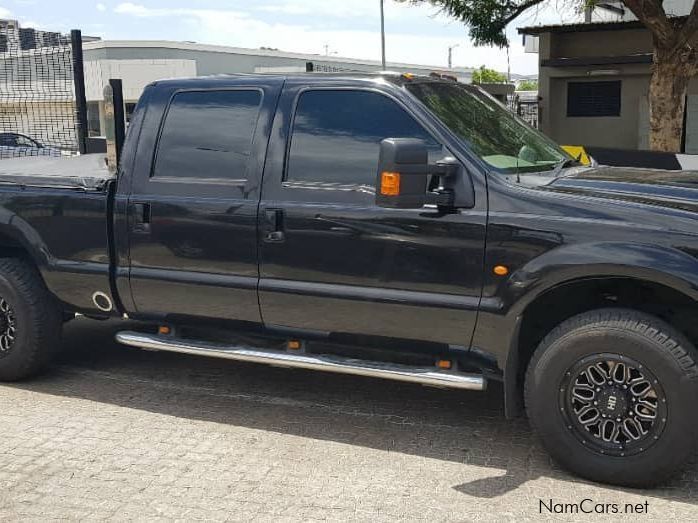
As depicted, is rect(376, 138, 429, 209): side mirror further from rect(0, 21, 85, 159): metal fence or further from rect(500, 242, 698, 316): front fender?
rect(0, 21, 85, 159): metal fence

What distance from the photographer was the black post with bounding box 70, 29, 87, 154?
9148 millimetres

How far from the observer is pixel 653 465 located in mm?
3604

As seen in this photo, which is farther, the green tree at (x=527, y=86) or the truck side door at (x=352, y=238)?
the green tree at (x=527, y=86)

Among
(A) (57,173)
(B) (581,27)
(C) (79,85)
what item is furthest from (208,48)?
(A) (57,173)

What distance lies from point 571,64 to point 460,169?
16.1 m

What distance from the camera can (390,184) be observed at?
3.79m

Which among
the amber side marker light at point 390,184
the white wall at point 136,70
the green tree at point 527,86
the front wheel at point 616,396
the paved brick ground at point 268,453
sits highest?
the green tree at point 527,86

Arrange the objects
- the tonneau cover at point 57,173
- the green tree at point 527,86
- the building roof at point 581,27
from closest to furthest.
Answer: the tonneau cover at point 57,173 → the building roof at point 581,27 → the green tree at point 527,86

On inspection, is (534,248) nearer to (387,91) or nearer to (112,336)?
(387,91)

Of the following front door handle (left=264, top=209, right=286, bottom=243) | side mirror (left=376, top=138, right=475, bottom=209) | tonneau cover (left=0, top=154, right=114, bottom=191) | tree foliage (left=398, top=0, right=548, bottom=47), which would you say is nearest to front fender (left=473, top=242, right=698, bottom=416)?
side mirror (left=376, top=138, right=475, bottom=209)

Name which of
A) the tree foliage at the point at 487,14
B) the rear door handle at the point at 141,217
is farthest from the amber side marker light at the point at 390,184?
the tree foliage at the point at 487,14

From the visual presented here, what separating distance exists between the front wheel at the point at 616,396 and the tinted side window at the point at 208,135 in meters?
2.00

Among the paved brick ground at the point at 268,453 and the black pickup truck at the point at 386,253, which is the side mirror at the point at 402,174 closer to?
the black pickup truck at the point at 386,253

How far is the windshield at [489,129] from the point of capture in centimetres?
418
